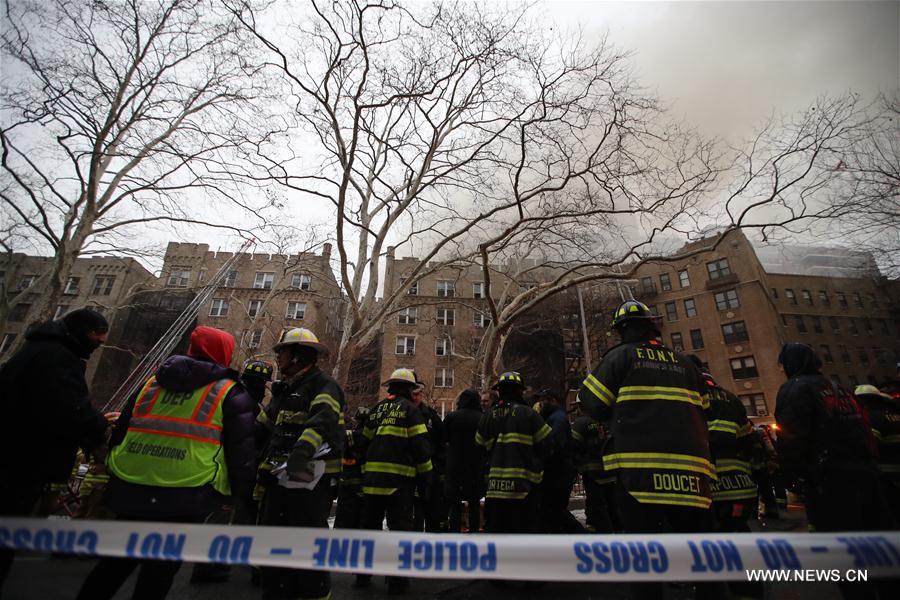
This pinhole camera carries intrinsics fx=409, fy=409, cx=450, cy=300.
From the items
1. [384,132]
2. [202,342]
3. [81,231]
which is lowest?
[202,342]

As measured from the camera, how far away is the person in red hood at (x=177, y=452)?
254 cm

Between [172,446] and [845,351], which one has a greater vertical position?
[845,351]

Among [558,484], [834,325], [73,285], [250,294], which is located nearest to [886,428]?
[558,484]

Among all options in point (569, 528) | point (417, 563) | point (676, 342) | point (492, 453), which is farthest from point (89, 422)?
point (676, 342)

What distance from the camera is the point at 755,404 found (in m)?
35.6

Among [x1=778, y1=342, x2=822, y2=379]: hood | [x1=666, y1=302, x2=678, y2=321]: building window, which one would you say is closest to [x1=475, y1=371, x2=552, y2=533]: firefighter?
[x1=778, y1=342, x2=822, y2=379]: hood

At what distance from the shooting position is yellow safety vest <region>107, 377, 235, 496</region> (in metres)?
2.72

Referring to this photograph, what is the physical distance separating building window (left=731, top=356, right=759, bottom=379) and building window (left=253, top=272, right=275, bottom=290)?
43082mm

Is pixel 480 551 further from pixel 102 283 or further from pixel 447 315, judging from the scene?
pixel 102 283

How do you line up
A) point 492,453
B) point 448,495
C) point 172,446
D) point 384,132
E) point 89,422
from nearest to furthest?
1. point 172,446
2. point 89,422
3. point 492,453
4. point 448,495
5. point 384,132

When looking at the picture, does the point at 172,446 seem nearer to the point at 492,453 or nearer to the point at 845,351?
the point at 492,453

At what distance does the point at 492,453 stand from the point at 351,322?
8.65m

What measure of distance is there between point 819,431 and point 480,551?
3.51 m

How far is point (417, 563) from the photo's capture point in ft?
7.63
